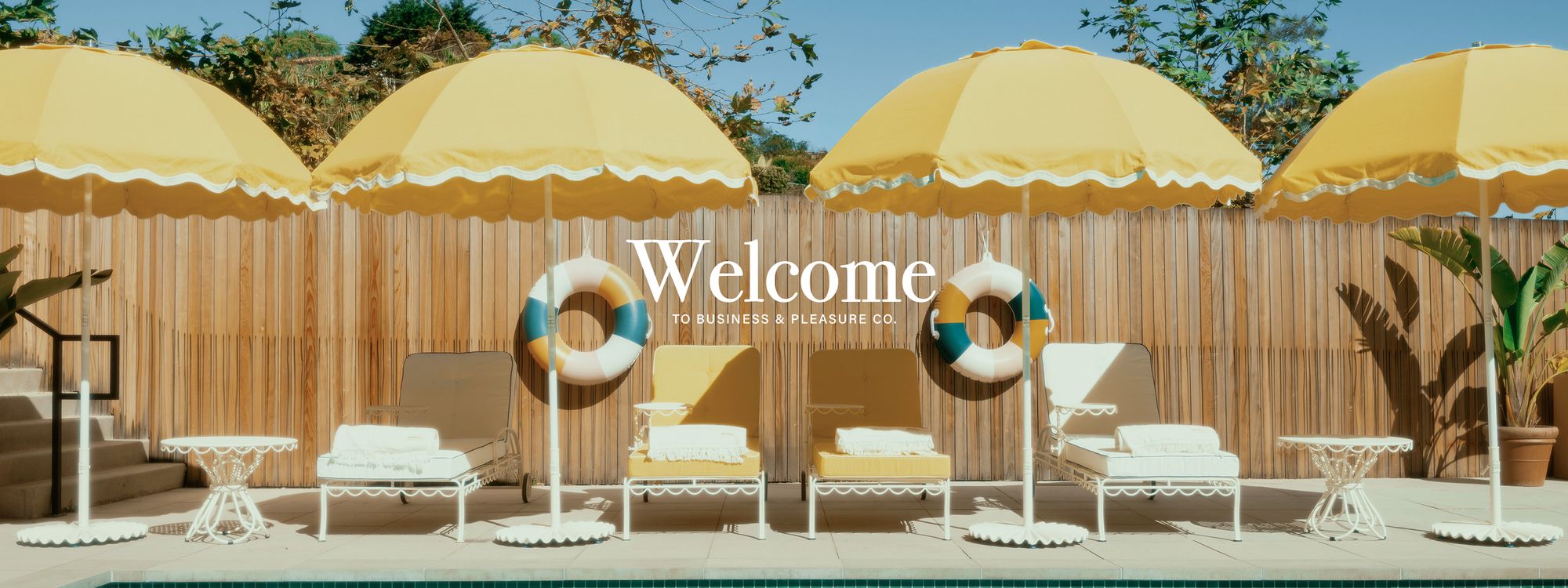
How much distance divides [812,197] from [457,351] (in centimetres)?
273

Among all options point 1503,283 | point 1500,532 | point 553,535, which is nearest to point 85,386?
point 553,535

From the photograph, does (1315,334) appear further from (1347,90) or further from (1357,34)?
(1357,34)

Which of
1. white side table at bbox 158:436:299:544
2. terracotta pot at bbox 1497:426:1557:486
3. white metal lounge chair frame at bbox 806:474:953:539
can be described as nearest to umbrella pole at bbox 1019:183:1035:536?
white metal lounge chair frame at bbox 806:474:953:539

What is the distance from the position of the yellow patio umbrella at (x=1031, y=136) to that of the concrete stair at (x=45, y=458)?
3.49 m

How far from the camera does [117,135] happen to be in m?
3.81

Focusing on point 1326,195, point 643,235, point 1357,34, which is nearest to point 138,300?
point 643,235

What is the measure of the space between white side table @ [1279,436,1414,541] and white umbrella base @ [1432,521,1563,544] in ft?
0.72

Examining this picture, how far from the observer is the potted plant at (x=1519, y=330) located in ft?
20.3

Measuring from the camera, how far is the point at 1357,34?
16375 millimetres

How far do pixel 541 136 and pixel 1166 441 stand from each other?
2436 mm

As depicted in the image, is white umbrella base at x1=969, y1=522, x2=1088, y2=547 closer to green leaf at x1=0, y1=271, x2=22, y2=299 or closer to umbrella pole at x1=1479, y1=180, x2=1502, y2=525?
umbrella pole at x1=1479, y1=180, x2=1502, y2=525

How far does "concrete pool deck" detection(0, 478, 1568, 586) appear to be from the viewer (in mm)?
3564

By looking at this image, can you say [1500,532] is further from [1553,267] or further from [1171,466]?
[1553,267]

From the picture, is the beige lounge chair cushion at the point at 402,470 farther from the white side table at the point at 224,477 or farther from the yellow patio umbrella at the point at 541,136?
the yellow patio umbrella at the point at 541,136
